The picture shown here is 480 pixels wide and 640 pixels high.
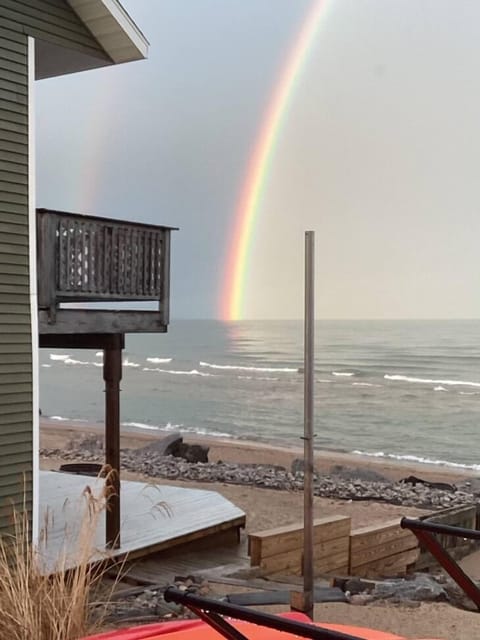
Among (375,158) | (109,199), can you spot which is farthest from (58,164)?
(375,158)

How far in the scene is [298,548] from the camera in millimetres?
8828

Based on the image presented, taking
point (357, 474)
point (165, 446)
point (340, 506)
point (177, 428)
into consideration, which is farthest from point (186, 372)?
point (340, 506)

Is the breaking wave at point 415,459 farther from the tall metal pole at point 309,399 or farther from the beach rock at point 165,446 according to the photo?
the tall metal pole at point 309,399

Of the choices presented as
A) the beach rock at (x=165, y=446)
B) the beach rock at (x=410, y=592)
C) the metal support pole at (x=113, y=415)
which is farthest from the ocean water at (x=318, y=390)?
the metal support pole at (x=113, y=415)

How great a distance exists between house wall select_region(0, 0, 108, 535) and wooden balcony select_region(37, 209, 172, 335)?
0.29 m

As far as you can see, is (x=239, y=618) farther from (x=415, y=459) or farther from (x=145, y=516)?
(x=415, y=459)

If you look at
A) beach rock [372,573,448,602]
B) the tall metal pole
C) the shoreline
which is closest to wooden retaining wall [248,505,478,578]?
beach rock [372,573,448,602]

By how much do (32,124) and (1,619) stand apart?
5.44 meters

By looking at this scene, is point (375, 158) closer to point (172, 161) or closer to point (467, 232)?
point (467, 232)

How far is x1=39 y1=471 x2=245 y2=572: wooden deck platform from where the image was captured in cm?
873

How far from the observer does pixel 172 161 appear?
94.6m

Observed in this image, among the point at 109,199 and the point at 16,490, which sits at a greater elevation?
the point at 109,199

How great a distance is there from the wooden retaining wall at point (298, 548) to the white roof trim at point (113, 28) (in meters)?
5.66

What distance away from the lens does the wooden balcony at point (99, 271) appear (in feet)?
25.1
